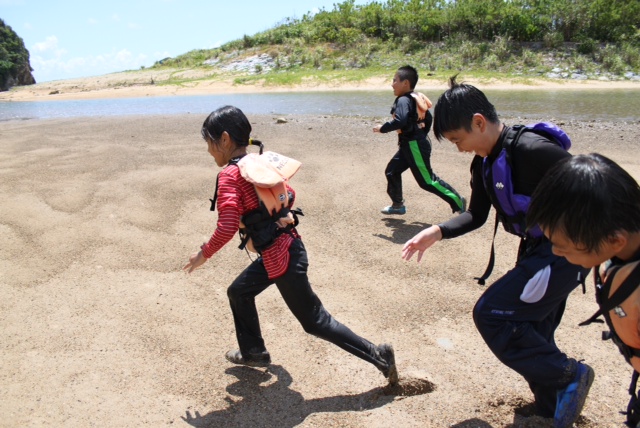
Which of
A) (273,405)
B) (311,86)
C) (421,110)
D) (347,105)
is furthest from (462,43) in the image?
(273,405)

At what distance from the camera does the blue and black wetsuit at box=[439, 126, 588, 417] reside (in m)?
2.63

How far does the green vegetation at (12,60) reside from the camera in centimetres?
4491

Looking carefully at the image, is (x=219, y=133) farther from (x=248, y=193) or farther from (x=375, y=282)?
(x=375, y=282)

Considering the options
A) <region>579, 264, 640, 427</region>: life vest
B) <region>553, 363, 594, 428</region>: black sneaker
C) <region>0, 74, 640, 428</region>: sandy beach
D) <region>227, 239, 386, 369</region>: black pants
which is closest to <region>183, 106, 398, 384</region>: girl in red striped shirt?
<region>227, 239, 386, 369</region>: black pants

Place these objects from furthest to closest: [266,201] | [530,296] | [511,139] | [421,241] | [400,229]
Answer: [400,229], [266,201], [421,241], [511,139], [530,296]

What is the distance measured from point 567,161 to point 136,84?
35596 mm

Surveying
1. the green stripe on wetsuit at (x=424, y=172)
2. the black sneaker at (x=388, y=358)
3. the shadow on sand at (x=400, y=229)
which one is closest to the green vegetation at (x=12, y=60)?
the shadow on sand at (x=400, y=229)

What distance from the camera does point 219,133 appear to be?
11.0 feet

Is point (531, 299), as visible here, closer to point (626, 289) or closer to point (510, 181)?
point (510, 181)

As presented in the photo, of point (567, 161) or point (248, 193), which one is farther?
point (248, 193)

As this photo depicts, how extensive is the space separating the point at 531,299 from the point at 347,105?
55.7ft

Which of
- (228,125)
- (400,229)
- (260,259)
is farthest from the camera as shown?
(400,229)

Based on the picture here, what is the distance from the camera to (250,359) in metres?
3.68

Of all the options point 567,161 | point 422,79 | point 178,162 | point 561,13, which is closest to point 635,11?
point 561,13
